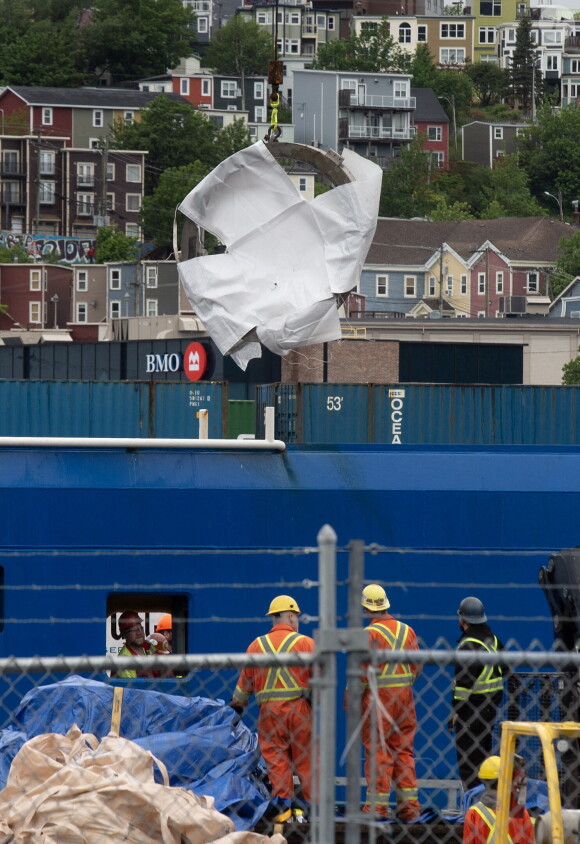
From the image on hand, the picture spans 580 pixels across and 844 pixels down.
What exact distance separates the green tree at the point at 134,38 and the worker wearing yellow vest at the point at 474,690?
150186 mm

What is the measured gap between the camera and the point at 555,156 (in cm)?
13738

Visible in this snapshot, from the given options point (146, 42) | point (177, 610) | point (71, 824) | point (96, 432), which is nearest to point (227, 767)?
point (71, 824)

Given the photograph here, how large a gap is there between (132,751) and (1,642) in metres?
3.27

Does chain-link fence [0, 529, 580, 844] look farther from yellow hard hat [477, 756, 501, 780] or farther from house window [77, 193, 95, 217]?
house window [77, 193, 95, 217]

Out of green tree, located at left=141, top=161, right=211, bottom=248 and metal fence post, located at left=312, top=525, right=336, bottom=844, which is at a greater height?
green tree, located at left=141, top=161, right=211, bottom=248

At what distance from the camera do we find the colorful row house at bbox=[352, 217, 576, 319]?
103 m

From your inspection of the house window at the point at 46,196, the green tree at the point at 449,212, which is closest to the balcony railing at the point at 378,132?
the green tree at the point at 449,212

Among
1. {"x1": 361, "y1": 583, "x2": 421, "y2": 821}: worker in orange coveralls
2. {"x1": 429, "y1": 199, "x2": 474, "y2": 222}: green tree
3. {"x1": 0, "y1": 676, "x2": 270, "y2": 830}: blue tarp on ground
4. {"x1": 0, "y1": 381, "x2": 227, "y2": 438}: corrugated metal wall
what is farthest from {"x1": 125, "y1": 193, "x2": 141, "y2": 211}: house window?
{"x1": 361, "y1": 583, "x2": 421, "y2": 821}: worker in orange coveralls

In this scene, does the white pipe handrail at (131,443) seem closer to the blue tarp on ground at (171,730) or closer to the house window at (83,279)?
the blue tarp on ground at (171,730)

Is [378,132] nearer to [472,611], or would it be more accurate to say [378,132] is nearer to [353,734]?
[472,611]

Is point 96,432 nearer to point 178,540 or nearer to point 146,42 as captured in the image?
point 178,540

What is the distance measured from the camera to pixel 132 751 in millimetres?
8234

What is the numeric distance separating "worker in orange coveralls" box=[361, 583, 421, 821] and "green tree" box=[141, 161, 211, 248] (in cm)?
10574

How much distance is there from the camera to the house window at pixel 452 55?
177175 mm
